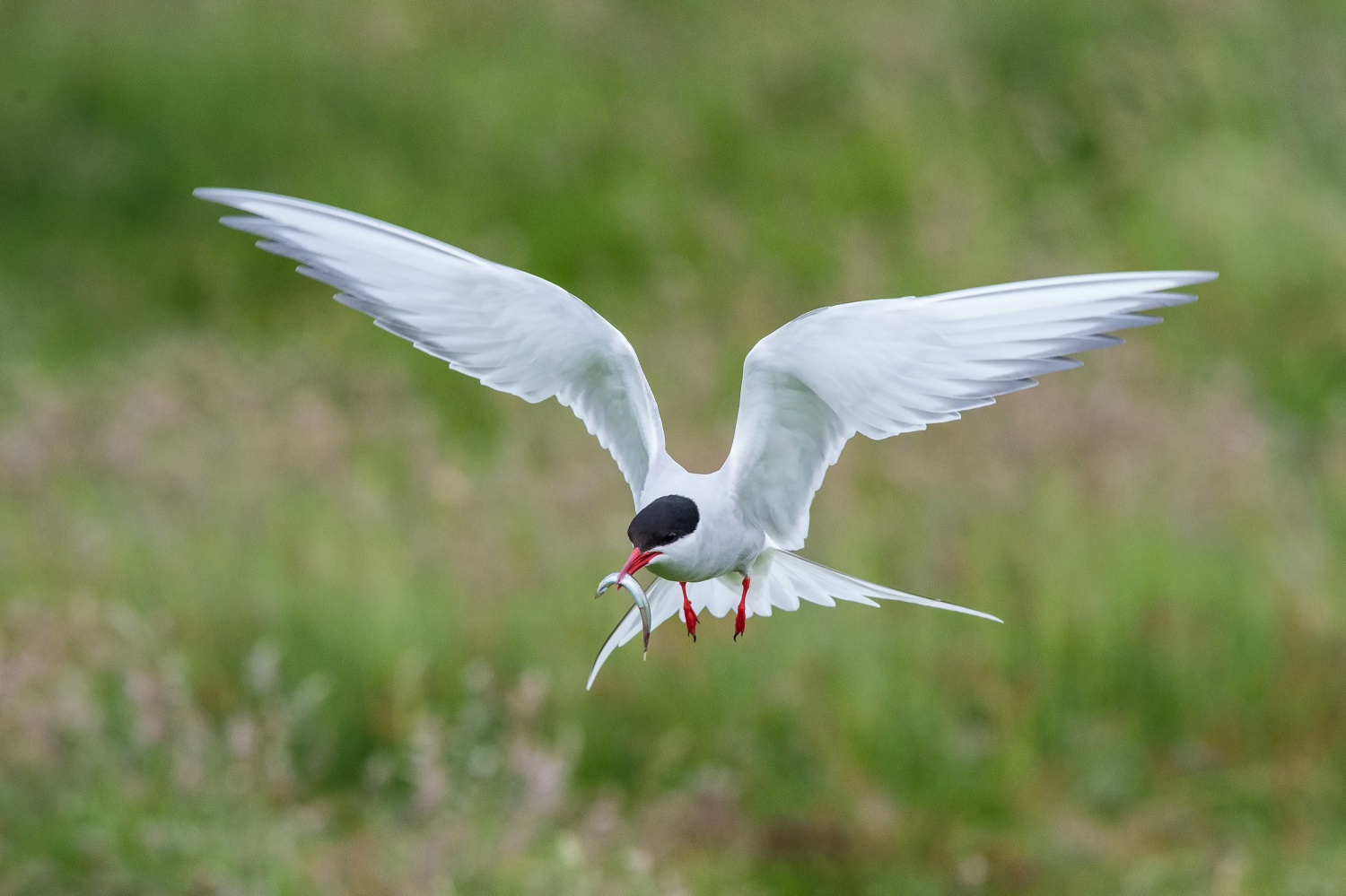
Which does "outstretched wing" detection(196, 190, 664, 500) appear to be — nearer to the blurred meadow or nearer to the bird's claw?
the bird's claw

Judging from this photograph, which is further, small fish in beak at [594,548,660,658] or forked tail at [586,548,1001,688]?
forked tail at [586,548,1001,688]

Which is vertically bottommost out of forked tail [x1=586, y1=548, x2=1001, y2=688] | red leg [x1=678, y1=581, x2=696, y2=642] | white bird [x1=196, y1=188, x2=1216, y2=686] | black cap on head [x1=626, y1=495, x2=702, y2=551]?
red leg [x1=678, y1=581, x2=696, y2=642]

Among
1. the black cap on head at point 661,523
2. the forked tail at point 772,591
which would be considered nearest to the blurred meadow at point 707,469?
the forked tail at point 772,591

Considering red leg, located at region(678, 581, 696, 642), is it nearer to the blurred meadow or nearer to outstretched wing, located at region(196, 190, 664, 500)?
outstretched wing, located at region(196, 190, 664, 500)

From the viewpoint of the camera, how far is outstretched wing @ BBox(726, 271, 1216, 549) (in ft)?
2.15

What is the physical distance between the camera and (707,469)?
3.81 meters

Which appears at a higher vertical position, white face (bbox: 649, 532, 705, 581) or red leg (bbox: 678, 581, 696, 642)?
white face (bbox: 649, 532, 705, 581)

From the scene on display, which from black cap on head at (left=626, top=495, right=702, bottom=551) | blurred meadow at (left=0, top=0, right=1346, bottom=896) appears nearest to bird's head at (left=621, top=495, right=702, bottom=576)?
black cap on head at (left=626, top=495, right=702, bottom=551)

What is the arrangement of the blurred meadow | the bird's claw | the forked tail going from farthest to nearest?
the blurred meadow
the forked tail
the bird's claw

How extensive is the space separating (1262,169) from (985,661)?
113 inches

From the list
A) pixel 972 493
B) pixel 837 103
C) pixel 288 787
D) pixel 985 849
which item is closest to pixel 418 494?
pixel 288 787

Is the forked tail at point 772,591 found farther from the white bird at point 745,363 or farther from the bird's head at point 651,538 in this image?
the bird's head at point 651,538

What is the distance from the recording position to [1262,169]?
5.45 m

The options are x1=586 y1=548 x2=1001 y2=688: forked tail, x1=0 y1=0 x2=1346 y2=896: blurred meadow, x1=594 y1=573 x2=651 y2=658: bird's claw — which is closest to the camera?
x1=594 y1=573 x2=651 y2=658: bird's claw
